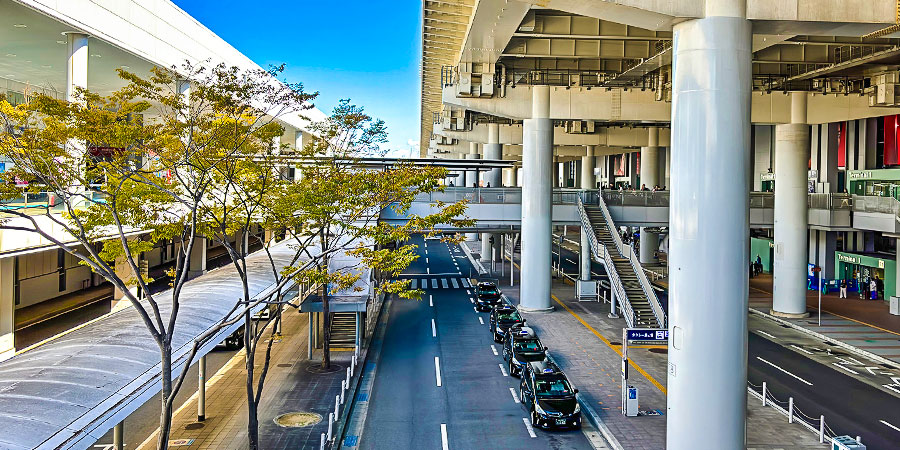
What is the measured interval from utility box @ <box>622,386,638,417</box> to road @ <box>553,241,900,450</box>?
5.03 metres

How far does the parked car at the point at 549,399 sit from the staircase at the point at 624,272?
11.0m

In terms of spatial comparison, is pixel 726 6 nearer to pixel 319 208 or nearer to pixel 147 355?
pixel 319 208

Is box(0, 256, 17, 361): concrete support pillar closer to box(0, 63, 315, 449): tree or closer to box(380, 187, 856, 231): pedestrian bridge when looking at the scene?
box(0, 63, 315, 449): tree

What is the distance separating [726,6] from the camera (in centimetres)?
1343

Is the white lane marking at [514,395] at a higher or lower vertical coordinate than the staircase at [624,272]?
lower

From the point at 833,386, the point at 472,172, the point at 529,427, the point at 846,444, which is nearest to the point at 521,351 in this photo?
the point at 529,427

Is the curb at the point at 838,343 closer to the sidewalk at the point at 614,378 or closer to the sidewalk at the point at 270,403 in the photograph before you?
the sidewalk at the point at 614,378

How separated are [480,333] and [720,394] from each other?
61.2ft

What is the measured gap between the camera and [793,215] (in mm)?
34312

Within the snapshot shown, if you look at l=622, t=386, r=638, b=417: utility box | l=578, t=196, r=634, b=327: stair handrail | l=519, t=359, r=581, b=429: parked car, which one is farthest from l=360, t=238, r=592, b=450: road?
l=578, t=196, r=634, b=327: stair handrail

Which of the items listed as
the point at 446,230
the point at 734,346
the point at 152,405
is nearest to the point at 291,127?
the point at 446,230

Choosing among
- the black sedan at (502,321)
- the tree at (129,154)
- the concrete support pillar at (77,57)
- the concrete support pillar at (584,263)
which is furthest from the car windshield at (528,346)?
the concrete support pillar at (584,263)

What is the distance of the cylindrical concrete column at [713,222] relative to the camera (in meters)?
13.5

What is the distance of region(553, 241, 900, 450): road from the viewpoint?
59.7ft
